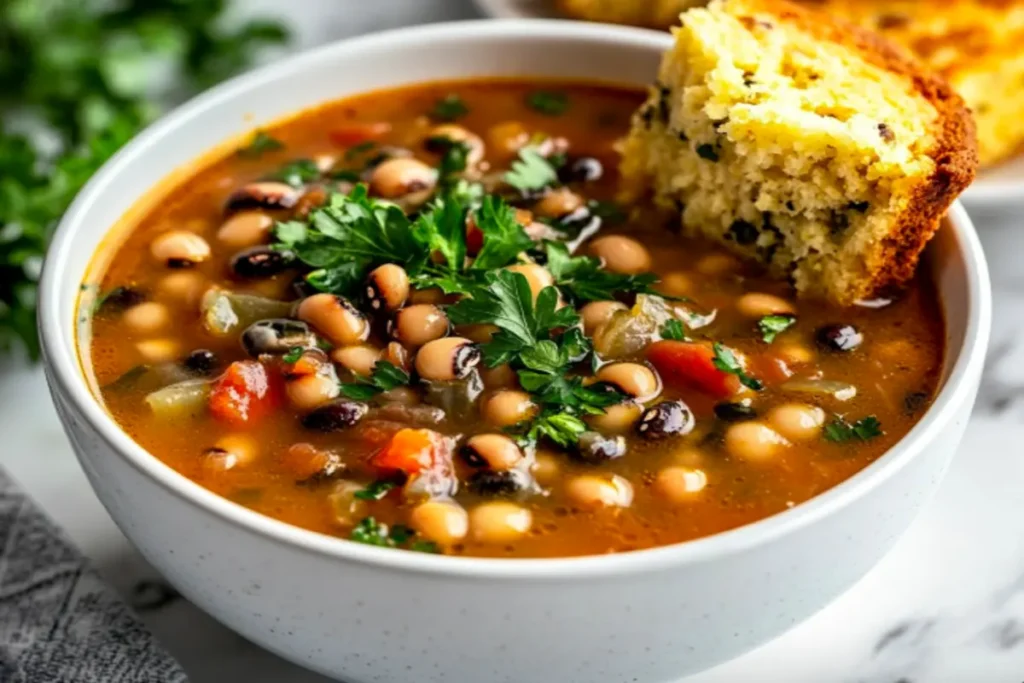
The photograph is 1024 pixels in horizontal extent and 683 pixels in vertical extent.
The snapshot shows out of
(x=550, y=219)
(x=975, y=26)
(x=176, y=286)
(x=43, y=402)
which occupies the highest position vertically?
(x=975, y=26)

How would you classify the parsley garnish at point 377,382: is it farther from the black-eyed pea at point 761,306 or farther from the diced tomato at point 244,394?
the black-eyed pea at point 761,306

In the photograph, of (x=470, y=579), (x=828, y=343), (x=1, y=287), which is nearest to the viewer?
(x=470, y=579)

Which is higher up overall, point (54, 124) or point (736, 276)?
point (736, 276)

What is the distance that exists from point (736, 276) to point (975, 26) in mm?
1352

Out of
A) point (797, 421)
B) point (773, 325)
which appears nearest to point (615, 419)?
point (797, 421)

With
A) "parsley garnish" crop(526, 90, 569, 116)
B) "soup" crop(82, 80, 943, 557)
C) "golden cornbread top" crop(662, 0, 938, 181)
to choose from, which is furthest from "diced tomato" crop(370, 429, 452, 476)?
"parsley garnish" crop(526, 90, 569, 116)

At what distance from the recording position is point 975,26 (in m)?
3.77

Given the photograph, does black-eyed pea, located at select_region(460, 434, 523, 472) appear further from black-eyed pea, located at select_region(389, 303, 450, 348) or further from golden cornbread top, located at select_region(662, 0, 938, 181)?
golden cornbread top, located at select_region(662, 0, 938, 181)

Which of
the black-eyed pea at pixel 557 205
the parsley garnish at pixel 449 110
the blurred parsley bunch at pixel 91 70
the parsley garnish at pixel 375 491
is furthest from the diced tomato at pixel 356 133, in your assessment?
the parsley garnish at pixel 375 491

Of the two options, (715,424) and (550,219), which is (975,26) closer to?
(550,219)

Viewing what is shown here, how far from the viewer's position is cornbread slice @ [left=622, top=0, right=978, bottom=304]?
8.90 ft

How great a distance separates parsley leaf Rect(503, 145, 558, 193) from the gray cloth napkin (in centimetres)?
121

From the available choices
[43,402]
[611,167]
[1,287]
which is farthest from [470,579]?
[1,287]

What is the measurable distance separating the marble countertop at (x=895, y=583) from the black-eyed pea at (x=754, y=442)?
0.47 metres
